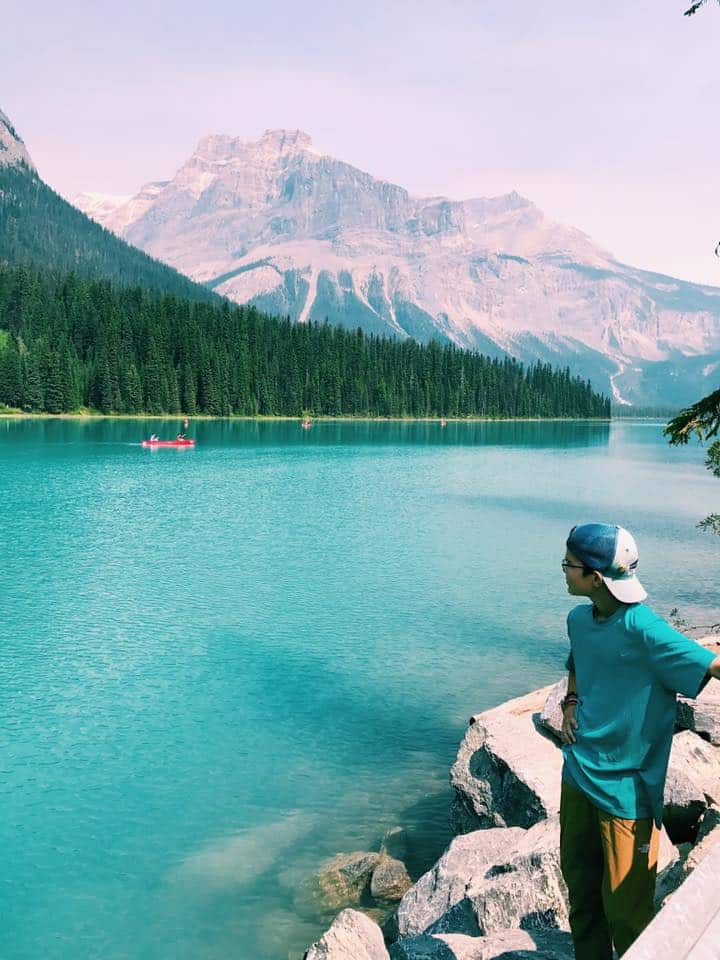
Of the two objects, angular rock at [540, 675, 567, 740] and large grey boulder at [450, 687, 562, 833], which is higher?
angular rock at [540, 675, 567, 740]

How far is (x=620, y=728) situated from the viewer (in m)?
6.10

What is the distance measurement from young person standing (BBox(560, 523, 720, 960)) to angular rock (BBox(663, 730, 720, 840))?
4.42 meters

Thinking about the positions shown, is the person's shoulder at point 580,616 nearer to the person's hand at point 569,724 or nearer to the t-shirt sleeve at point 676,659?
the t-shirt sleeve at point 676,659

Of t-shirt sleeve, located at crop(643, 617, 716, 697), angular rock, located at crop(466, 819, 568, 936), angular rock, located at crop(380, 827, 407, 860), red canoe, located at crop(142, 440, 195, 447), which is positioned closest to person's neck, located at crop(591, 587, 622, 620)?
t-shirt sleeve, located at crop(643, 617, 716, 697)

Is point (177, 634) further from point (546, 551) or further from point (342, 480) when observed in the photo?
point (342, 480)

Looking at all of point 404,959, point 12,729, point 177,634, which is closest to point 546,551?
point 177,634

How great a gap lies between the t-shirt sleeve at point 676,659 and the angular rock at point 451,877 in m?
5.86

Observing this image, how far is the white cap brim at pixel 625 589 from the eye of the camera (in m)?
6.02

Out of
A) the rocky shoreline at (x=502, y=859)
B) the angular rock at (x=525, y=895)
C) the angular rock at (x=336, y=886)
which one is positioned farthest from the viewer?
the angular rock at (x=336, y=886)

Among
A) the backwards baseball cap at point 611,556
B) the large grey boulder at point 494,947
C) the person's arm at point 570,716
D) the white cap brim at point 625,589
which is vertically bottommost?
the large grey boulder at point 494,947

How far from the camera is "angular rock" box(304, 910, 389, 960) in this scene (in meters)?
8.41

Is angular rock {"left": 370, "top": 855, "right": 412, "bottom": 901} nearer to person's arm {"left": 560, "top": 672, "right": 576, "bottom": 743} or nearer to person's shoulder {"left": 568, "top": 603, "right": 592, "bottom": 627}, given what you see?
person's arm {"left": 560, "top": 672, "right": 576, "bottom": 743}

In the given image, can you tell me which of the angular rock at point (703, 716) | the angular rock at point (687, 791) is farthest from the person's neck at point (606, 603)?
the angular rock at point (703, 716)

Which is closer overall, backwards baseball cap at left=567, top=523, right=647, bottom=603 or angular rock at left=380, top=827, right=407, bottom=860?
backwards baseball cap at left=567, top=523, right=647, bottom=603
